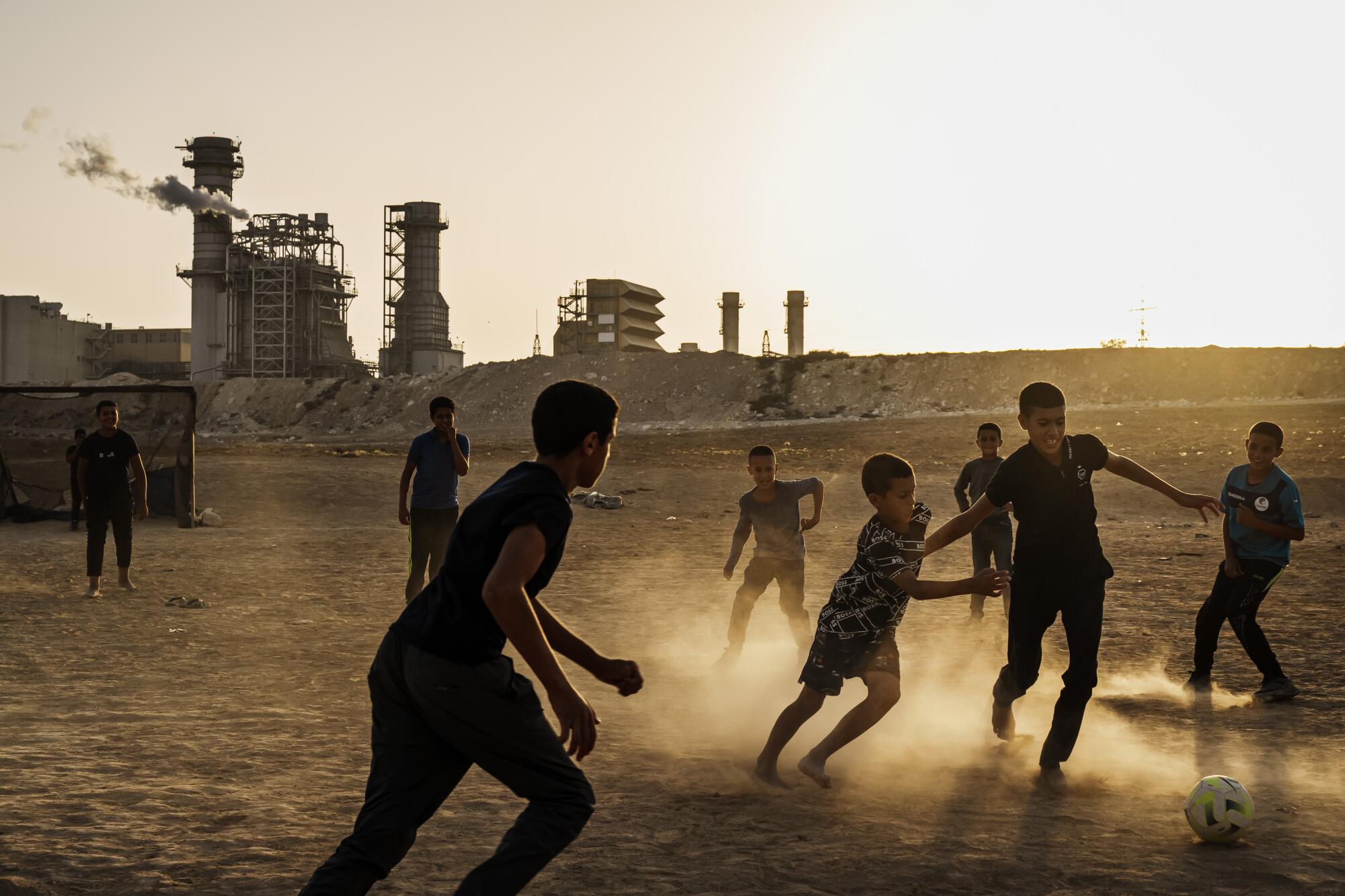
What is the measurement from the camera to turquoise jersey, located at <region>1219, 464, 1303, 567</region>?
743 cm

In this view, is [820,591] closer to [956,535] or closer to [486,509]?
[956,535]

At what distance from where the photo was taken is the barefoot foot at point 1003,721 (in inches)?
241

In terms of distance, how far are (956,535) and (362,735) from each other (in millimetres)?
3407

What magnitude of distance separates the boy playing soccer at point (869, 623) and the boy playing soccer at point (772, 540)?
102 inches

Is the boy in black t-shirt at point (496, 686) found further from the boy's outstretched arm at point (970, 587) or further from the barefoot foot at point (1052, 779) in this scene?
the barefoot foot at point (1052, 779)

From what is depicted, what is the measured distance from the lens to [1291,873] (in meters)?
4.32

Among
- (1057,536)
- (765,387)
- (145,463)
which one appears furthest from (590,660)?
(765,387)

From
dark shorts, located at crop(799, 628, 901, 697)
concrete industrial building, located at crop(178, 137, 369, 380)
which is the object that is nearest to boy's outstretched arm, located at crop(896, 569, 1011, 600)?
dark shorts, located at crop(799, 628, 901, 697)

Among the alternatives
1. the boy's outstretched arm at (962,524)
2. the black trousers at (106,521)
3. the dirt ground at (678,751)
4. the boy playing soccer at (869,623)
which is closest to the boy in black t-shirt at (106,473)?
Answer: the black trousers at (106,521)

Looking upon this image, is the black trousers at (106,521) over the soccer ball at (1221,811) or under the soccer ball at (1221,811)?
over

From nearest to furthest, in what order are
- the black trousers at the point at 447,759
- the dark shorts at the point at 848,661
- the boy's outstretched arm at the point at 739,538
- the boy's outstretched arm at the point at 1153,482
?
the black trousers at the point at 447,759 < the dark shorts at the point at 848,661 < the boy's outstretched arm at the point at 1153,482 < the boy's outstretched arm at the point at 739,538

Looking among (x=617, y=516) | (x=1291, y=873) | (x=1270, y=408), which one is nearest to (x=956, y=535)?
(x=1291, y=873)

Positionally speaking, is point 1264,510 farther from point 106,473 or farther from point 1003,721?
point 106,473

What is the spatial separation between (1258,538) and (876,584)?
364 cm
